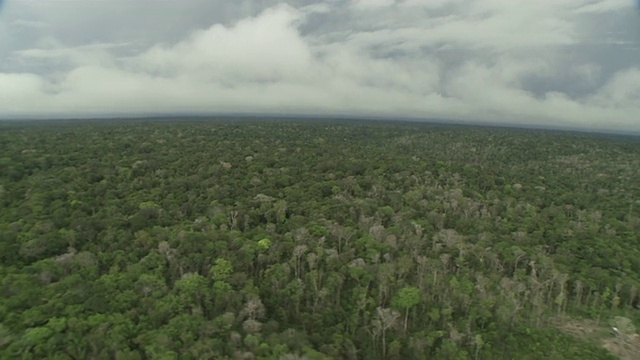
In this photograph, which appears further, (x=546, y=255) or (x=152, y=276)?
(x=546, y=255)

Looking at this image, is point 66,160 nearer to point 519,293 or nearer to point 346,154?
point 346,154

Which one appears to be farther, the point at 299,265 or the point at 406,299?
the point at 299,265

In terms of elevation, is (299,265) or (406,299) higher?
(299,265)

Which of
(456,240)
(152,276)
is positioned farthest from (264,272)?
Answer: (456,240)

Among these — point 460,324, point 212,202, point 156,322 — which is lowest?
point 460,324

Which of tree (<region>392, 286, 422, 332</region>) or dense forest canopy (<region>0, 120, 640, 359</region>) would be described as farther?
tree (<region>392, 286, 422, 332</region>)

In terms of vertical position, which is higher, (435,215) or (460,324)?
(435,215)

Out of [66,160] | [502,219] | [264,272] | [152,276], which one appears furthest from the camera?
[66,160]

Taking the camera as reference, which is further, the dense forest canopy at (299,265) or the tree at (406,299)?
the tree at (406,299)
